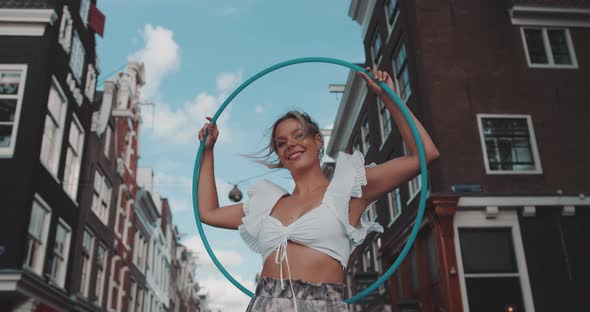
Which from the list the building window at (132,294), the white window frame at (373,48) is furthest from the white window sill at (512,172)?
the building window at (132,294)

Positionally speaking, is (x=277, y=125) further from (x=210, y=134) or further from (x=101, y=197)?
(x=101, y=197)

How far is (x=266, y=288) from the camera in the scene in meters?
2.37

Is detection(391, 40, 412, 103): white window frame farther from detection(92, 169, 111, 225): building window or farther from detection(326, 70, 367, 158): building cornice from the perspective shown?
detection(92, 169, 111, 225): building window

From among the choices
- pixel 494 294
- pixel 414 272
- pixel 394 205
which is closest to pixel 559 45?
pixel 394 205

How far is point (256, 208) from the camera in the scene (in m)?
2.70

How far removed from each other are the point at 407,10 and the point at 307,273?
1677cm

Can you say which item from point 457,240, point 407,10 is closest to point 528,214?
point 457,240

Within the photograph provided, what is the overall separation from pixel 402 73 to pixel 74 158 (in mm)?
11948

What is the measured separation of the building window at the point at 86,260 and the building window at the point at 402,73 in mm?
12736

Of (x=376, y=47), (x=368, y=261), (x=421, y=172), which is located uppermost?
(x=376, y=47)

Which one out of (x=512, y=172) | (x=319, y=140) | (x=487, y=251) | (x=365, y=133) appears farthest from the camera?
(x=365, y=133)

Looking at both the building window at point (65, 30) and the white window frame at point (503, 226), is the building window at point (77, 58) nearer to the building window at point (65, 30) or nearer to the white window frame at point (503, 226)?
the building window at point (65, 30)

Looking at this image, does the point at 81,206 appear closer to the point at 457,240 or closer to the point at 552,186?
the point at 457,240

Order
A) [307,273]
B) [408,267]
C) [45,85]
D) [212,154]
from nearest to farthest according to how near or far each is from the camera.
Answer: [307,273], [212,154], [45,85], [408,267]
